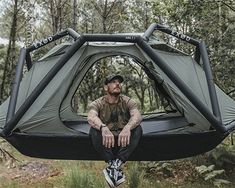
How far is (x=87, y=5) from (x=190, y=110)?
15.6 m

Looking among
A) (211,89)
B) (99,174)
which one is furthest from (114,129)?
(99,174)

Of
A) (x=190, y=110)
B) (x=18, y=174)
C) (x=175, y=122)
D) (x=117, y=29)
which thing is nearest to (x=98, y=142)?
(x=190, y=110)

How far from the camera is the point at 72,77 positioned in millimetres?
5805

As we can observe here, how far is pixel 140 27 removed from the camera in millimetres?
20609

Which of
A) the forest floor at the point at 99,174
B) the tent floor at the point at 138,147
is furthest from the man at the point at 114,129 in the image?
the forest floor at the point at 99,174

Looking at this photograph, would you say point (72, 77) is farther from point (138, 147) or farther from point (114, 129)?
point (138, 147)

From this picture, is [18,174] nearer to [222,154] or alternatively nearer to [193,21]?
[222,154]

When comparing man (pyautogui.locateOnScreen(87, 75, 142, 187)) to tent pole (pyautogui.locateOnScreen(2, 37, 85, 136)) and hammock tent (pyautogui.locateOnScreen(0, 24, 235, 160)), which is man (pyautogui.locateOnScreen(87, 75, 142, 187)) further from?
tent pole (pyautogui.locateOnScreen(2, 37, 85, 136))

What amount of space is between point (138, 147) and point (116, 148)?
27.6 inches

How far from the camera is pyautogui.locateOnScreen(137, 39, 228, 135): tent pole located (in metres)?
4.59

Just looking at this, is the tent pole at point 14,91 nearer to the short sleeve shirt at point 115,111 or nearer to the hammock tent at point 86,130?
the hammock tent at point 86,130

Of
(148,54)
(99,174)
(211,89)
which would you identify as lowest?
(99,174)

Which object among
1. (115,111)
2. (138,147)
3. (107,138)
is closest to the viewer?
(107,138)

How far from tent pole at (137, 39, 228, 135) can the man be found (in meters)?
0.52
